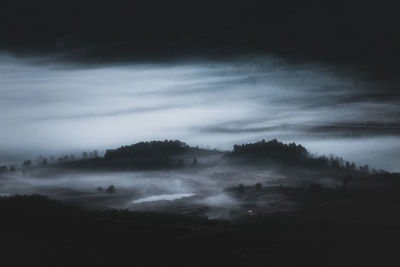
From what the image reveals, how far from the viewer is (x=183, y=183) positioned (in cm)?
2006

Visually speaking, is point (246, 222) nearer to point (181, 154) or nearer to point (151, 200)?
point (151, 200)

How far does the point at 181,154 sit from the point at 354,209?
36.0 ft

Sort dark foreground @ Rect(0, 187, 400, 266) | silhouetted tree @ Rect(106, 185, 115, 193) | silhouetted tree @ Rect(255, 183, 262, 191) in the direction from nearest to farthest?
dark foreground @ Rect(0, 187, 400, 266), silhouetted tree @ Rect(255, 183, 262, 191), silhouetted tree @ Rect(106, 185, 115, 193)

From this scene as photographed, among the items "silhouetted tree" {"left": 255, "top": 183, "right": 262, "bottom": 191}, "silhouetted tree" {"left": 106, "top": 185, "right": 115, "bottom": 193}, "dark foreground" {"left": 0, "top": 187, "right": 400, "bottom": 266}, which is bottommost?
"dark foreground" {"left": 0, "top": 187, "right": 400, "bottom": 266}

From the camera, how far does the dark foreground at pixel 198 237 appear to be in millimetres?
10930

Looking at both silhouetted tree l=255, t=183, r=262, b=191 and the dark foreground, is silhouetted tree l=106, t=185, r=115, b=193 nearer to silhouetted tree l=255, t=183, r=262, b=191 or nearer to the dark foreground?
the dark foreground

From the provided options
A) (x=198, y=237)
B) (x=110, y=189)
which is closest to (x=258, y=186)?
(x=110, y=189)

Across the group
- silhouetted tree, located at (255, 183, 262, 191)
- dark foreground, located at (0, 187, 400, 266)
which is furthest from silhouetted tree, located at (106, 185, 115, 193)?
silhouetted tree, located at (255, 183, 262, 191)

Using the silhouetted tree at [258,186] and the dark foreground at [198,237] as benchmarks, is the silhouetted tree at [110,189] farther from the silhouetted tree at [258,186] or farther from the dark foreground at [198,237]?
the silhouetted tree at [258,186]

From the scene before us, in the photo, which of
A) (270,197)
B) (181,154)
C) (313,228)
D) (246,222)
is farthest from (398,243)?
(181,154)

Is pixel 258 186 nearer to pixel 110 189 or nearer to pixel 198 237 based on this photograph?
pixel 110 189

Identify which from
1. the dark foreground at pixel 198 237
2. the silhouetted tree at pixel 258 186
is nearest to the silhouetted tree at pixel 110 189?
the dark foreground at pixel 198 237

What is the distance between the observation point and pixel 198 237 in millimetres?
12055

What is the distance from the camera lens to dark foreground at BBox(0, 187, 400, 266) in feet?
35.9
